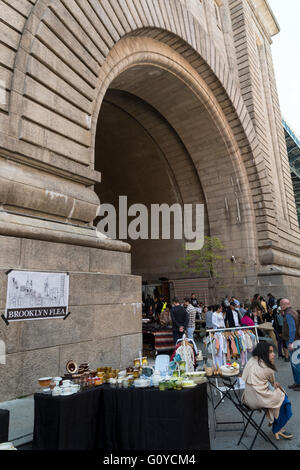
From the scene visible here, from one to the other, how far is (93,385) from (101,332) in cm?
257

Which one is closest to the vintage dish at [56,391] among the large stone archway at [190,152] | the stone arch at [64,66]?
the stone arch at [64,66]

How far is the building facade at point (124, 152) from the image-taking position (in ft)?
21.4

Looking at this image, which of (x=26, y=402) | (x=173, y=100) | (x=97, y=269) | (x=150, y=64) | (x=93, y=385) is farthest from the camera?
(x=173, y=100)

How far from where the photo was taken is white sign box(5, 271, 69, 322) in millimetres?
5574

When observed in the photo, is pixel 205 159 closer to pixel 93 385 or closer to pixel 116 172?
pixel 116 172

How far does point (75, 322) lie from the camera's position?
6.52 meters

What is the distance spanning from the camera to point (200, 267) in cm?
1947

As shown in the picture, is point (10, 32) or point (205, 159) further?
point (205, 159)

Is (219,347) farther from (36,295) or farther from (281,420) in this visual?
(36,295)

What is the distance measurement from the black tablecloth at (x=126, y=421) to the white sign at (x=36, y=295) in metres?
1.90

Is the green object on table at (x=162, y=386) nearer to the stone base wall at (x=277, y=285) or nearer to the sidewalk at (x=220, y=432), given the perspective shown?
the sidewalk at (x=220, y=432)

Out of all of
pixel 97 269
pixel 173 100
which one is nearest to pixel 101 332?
pixel 97 269

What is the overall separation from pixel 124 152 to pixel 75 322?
1804cm
